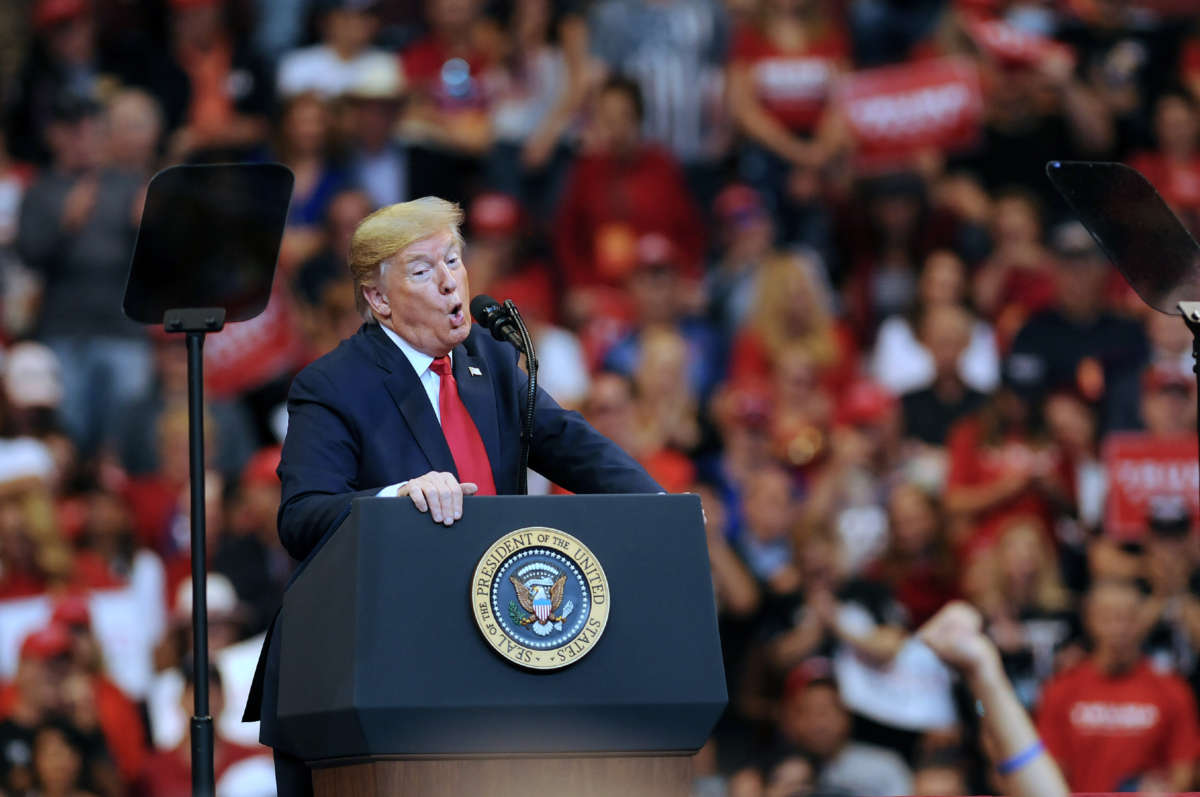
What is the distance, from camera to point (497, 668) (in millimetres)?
2621

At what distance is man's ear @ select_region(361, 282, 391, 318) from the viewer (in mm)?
3105

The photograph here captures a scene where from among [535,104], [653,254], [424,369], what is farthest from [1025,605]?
[424,369]

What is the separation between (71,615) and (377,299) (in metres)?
3.38

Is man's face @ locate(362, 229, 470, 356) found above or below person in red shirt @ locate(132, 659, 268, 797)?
above

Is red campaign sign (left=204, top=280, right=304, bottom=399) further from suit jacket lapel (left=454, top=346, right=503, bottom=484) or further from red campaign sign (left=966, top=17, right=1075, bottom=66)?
suit jacket lapel (left=454, top=346, right=503, bottom=484)

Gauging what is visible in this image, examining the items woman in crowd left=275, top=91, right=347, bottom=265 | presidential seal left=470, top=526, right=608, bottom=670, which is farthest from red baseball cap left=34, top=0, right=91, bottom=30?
presidential seal left=470, top=526, right=608, bottom=670

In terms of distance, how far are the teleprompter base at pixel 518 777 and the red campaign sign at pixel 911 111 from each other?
17.1 ft

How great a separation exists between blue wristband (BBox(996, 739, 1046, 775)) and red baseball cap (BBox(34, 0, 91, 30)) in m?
6.55

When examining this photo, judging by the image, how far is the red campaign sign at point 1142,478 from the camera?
5957mm

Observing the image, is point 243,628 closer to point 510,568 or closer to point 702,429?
point 702,429

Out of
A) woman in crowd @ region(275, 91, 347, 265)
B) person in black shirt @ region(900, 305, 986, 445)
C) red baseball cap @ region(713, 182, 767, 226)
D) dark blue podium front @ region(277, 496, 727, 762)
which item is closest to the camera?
dark blue podium front @ region(277, 496, 727, 762)

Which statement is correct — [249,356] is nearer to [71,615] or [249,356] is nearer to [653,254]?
[71,615]

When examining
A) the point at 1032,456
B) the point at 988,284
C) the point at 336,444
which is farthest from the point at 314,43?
the point at 336,444

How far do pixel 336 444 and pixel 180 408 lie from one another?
13.2 feet
